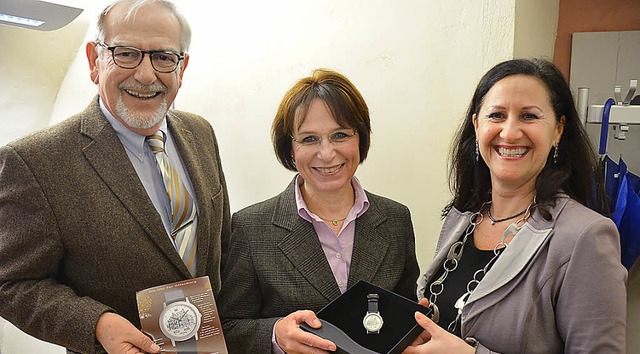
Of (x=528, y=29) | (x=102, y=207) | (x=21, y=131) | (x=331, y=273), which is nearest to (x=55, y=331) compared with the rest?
(x=102, y=207)

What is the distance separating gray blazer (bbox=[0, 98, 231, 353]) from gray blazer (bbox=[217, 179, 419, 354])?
0.46 feet

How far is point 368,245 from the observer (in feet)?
5.31

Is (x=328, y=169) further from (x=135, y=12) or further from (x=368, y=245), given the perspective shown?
(x=135, y=12)

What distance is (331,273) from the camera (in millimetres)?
1563

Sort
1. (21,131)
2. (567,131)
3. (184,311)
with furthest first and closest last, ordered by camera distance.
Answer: (21,131) → (567,131) → (184,311)

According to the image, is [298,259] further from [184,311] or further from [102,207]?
[102,207]

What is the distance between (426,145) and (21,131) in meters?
2.11

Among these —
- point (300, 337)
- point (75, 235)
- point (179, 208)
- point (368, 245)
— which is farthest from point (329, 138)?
point (75, 235)

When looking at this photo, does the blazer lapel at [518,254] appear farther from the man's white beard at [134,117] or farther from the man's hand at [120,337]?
the man's white beard at [134,117]

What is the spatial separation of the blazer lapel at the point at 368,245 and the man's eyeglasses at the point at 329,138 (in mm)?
221

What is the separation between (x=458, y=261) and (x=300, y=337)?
465 mm

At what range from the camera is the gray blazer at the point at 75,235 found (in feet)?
4.50

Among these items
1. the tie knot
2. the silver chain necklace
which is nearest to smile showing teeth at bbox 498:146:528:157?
the silver chain necklace

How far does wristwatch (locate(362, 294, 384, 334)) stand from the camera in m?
1.34
